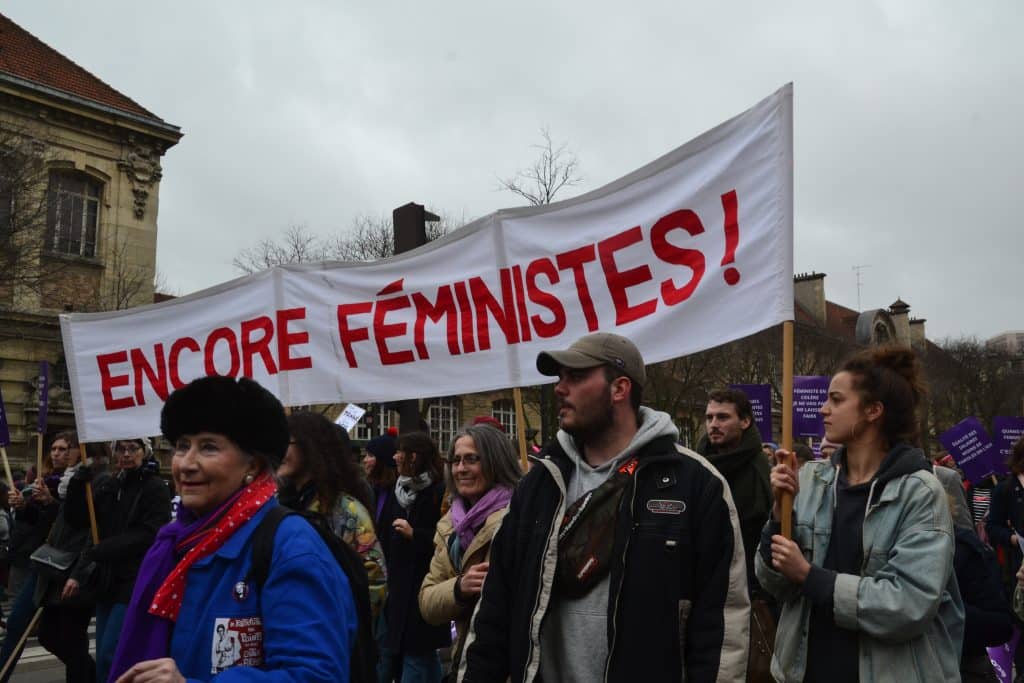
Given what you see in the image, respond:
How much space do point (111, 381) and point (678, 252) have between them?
4412 millimetres

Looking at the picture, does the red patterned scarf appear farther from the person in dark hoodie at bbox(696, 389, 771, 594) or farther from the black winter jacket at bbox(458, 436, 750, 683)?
the person in dark hoodie at bbox(696, 389, 771, 594)

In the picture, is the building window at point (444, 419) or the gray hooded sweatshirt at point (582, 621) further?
the building window at point (444, 419)

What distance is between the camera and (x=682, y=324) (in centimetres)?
414

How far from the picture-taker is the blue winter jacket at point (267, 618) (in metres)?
2.16

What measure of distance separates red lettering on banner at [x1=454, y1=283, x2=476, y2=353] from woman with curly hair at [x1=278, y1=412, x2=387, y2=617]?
3.17ft

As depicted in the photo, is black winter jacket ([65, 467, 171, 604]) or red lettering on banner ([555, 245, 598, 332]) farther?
black winter jacket ([65, 467, 171, 604])

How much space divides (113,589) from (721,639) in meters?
4.53

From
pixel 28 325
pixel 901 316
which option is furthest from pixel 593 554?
pixel 901 316

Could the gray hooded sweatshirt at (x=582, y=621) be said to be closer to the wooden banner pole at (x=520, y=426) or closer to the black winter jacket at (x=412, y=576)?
the wooden banner pole at (x=520, y=426)

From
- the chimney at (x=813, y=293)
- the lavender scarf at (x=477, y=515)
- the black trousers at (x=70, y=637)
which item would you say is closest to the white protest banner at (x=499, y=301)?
the lavender scarf at (x=477, y=515)

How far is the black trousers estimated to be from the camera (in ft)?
21.0

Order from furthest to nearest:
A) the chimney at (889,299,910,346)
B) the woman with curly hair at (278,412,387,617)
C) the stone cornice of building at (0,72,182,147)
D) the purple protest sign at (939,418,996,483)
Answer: the chimney at (889,299,910,346) < the stone cornice of building at (0,72,182,147) < the purple protest sign at (939,418,996,483) < the woman with curly hair at (278,412,387,617)

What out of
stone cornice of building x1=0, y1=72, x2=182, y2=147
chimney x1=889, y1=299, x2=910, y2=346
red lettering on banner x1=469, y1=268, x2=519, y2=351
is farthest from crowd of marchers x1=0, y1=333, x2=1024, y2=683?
chimney x1=889, y1=299, x2=910, y2=346

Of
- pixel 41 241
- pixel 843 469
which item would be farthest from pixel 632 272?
pixel 41 241
